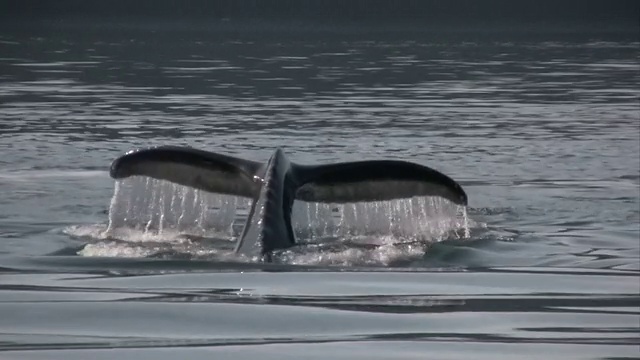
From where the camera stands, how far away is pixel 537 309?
23.4 feet

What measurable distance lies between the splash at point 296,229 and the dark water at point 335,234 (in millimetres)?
19

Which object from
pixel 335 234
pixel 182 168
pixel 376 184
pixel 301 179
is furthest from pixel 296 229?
pixel 182 168

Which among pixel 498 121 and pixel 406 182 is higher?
pixel 406 182

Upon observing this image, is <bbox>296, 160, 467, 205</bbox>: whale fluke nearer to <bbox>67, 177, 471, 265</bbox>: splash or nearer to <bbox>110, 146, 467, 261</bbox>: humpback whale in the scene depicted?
<bbox>110, 146, 467, 261</bbox>: humpback whale

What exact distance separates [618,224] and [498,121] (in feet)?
29.4

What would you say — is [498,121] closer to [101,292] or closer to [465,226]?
[465,226]

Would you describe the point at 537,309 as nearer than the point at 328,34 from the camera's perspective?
Yes

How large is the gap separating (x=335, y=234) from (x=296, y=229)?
224 mm

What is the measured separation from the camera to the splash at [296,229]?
9.07 metres

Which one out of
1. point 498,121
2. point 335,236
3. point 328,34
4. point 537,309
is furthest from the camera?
point 328,34

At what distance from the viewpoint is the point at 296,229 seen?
9812mm

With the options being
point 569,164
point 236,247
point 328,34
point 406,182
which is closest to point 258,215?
point 236,247

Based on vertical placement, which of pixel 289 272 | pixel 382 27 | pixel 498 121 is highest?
pixel 289 272

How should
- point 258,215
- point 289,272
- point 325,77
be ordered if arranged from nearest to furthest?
point 289,272
point 258,215
point 325,77
